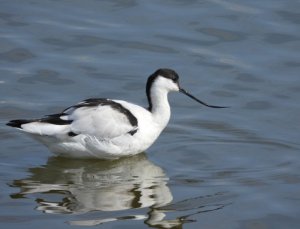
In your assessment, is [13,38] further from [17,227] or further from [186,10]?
[17,227]

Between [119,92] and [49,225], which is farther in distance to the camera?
[119,92]

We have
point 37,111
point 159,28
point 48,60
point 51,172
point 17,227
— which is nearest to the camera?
point 17,227

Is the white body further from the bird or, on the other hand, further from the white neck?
the white neck

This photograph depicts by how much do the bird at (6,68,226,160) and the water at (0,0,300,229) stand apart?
7.3 inches

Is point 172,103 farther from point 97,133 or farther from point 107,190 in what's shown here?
point 107,190

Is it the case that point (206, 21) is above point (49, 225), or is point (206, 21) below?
above

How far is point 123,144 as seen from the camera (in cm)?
968

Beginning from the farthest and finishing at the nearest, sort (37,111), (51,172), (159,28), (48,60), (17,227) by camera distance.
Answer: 1. (159,28)
2. (48,60)
3. (37,111)
4. (51,172)
5. (17,227)

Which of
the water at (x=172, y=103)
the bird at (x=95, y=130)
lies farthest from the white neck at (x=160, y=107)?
the water at (x=172, y=103)

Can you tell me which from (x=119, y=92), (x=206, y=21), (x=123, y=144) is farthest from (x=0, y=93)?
(x=206, y=21)

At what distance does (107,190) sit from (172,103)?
2.63 meters

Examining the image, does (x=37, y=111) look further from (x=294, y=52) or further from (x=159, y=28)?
(x=294, y=52)

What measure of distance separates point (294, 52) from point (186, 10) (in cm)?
189

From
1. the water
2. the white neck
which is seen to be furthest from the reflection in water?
the white neck
